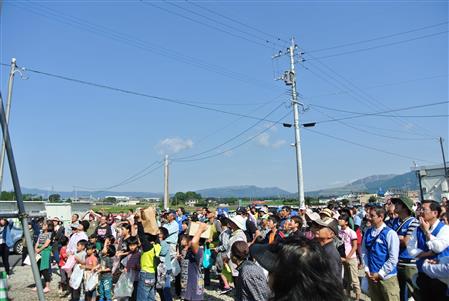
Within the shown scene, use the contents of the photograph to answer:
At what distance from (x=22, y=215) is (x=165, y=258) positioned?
598 cm

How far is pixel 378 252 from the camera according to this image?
17.6ft

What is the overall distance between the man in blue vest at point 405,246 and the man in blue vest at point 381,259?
49cm

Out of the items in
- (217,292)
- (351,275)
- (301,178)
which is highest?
(301,178)

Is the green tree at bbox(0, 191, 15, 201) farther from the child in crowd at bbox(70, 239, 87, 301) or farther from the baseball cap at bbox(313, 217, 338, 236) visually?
the baseball cap at bbox(313, 217, 338, 236)

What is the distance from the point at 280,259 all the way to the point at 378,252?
4.02 metres

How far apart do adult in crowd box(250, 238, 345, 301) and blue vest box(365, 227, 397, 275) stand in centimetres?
385

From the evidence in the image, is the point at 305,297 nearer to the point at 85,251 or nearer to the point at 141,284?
the point at 141,284

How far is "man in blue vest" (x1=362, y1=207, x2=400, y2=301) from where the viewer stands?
17.1 ft

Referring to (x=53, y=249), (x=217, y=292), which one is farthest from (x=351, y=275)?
(x=53, y=249)

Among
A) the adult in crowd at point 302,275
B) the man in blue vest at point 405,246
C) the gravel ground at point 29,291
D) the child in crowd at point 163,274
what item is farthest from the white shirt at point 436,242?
the child in crowd at point 163,274

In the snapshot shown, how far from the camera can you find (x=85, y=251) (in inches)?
343

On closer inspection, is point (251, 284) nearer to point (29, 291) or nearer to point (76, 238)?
point (76, 238)

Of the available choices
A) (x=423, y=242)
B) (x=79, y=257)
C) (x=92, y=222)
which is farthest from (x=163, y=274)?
(x=92, y=222)

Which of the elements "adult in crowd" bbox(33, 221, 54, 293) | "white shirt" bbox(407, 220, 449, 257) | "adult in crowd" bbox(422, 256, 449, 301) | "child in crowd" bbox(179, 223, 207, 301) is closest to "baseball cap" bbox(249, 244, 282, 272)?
"adult in crowd" bbox(422, 256, 449, 301)
